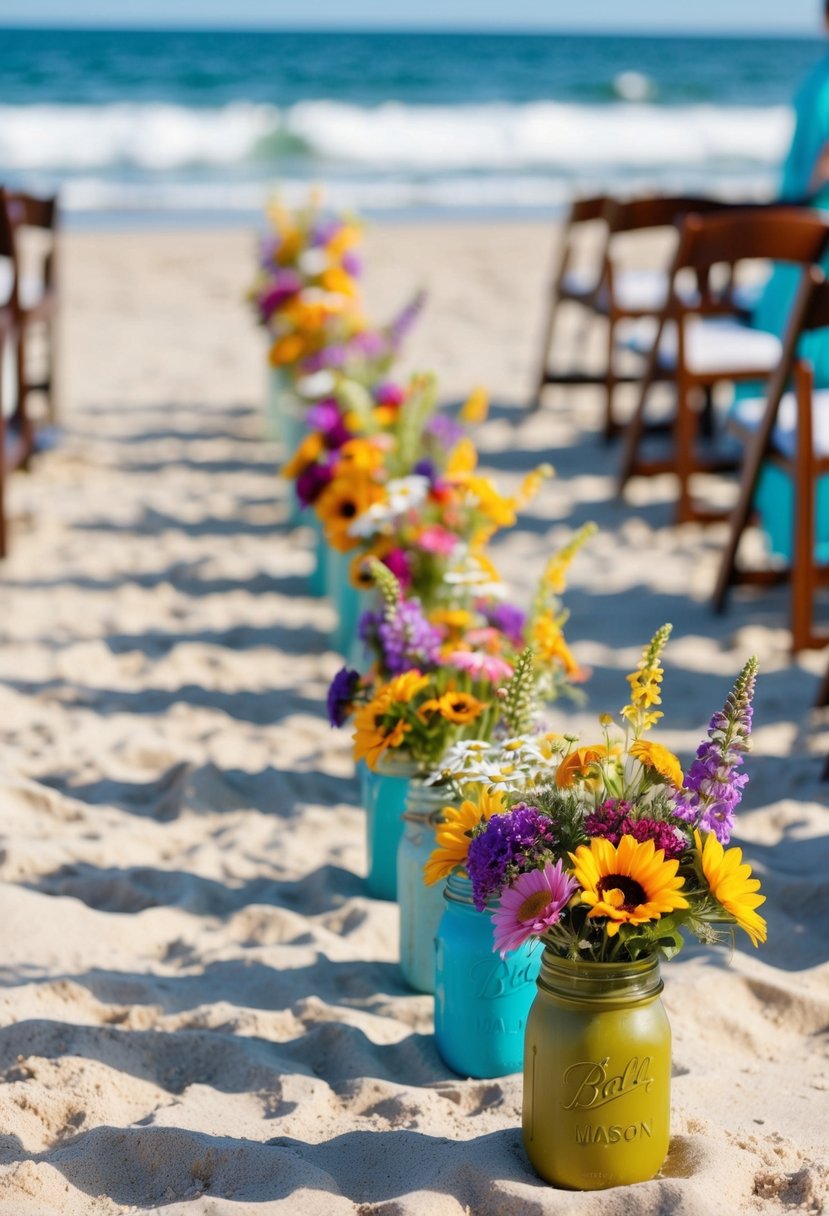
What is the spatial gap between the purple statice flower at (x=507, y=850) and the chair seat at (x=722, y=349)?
309 centimetres

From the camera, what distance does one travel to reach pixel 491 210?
13742 millimetres

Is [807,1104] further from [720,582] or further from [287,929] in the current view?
[720,582]

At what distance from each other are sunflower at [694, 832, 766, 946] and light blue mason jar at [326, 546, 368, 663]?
1846mm

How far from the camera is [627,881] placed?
1.67 metres

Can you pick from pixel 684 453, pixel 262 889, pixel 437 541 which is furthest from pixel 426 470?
pixel 684 453

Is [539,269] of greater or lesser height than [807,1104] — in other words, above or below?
above

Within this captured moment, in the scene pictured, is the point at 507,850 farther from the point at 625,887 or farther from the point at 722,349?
the point at 722,349

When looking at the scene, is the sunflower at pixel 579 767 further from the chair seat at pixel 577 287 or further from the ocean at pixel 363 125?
the ocean at pixel 363 125

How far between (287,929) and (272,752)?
83 centimetres

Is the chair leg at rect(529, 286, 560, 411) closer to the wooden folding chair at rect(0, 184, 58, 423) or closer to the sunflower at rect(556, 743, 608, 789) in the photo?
the wooden folding chair at rect(0, 184, 58, 423)

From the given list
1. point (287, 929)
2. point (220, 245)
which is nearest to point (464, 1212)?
point (287, 929)

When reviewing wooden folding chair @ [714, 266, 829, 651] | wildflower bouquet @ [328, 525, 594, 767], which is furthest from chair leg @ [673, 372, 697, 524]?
wildflower bouquet @ [328, 525, 594, 767]

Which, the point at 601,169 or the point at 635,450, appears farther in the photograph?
the point at 601,169

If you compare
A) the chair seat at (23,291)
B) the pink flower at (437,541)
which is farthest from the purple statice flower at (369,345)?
the pink flower at (437,541)
